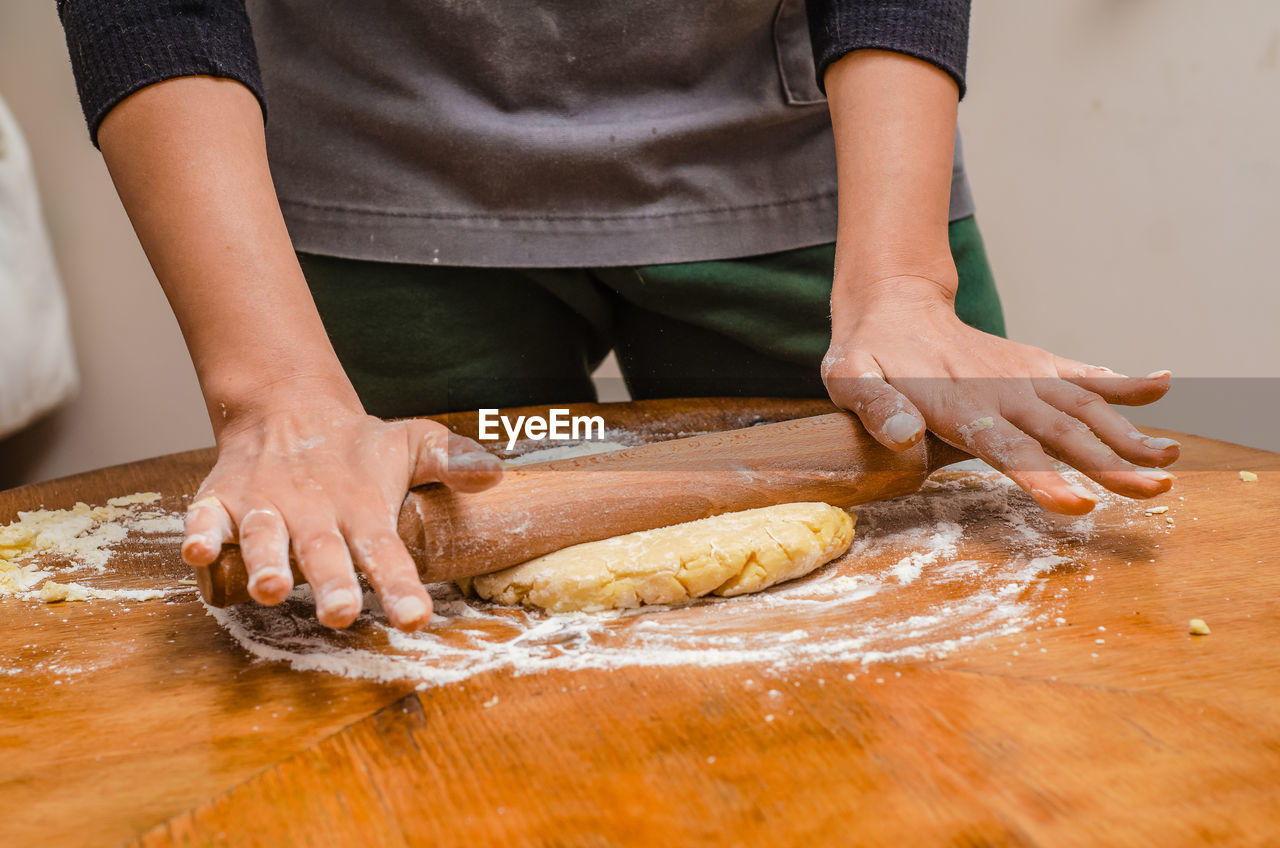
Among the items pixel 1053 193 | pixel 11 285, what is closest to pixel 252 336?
pixel 11 285

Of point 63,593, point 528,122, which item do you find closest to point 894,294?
point 528,122

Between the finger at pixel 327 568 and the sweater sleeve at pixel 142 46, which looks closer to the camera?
the finger at pixel 327 568

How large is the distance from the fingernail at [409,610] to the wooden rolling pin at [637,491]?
0.12 meters

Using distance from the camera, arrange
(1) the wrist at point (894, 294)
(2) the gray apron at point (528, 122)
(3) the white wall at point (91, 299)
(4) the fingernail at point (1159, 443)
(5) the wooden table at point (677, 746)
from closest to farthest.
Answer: (5) the wooden table at point (677, 746) → (4) the fingernail at point (1159, 443) → (1) the wrist at point (894, 294) → (2) the gray apron at point (528, 122) → (3) the white wall at point (91, 299)

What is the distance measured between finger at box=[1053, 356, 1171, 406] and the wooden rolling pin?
14 cm

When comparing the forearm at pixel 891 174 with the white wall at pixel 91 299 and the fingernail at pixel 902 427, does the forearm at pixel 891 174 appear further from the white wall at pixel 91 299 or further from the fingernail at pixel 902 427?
the white wall at pixel 91 299

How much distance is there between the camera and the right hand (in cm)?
67

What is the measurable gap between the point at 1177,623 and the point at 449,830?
0.56m

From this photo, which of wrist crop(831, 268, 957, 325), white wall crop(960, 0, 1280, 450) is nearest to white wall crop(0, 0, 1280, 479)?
white wall crop(960, 0, 1280, 450)

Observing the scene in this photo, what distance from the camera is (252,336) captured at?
0.89 metres

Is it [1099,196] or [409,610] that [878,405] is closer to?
[409,610]

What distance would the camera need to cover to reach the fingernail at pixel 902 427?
89 cm

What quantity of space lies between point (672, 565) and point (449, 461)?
21 centimetres

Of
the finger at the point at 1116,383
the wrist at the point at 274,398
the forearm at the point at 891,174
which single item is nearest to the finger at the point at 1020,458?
the finger at the point at 1116,383
